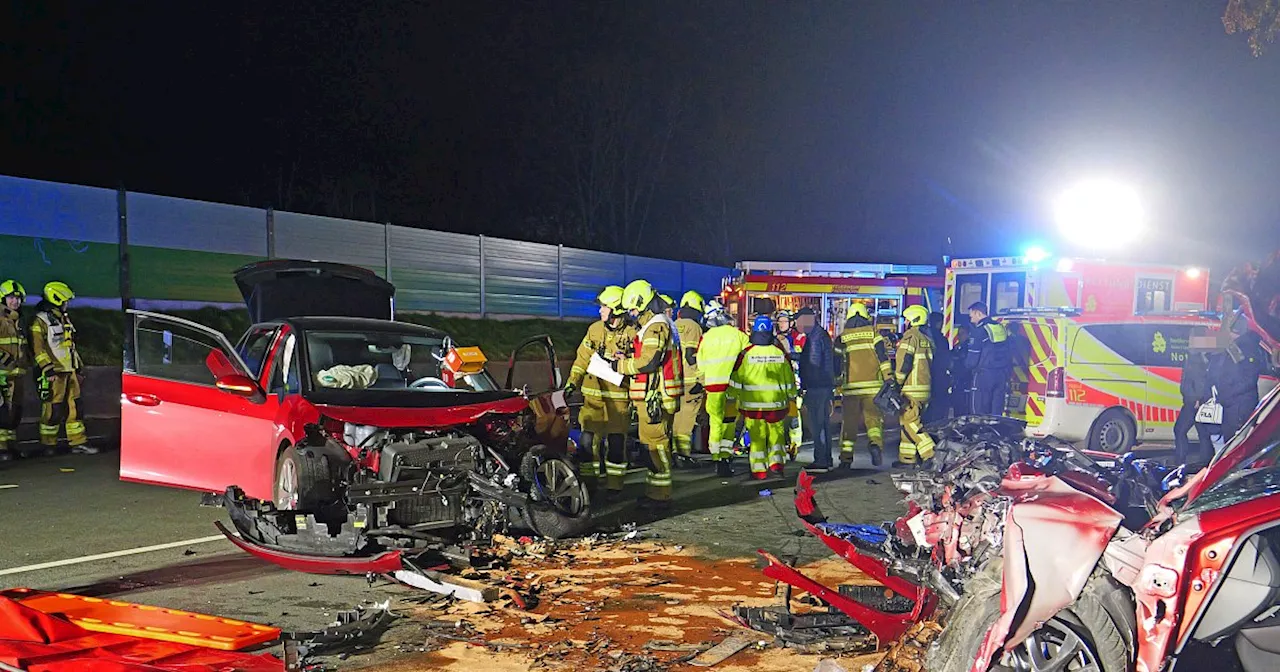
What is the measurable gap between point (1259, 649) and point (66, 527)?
7362 millimetres

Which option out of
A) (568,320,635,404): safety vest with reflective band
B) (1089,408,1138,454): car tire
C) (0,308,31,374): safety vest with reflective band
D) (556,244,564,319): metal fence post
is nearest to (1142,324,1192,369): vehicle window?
(1089,408,1138,454): car tire

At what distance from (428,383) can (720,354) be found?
346 centimetres

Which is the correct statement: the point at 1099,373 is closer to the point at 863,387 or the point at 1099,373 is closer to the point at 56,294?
the point at 863,387

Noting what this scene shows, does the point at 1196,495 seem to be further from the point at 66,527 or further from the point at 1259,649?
the point at 66,527

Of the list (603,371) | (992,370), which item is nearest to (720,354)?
(603,371)

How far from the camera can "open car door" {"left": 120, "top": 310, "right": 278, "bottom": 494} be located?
6176 mm

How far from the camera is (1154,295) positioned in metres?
13.9

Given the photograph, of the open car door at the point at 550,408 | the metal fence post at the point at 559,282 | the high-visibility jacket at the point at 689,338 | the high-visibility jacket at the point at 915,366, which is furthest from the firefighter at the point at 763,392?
the metal fence post at the point at 559,282

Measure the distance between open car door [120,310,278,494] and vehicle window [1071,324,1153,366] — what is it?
27.1 ft

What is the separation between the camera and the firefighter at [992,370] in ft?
34.2

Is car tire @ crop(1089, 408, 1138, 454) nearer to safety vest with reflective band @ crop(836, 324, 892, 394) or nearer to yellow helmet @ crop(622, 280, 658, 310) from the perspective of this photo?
safety vest with reflective band @ crop(836, 324, 892, 394)

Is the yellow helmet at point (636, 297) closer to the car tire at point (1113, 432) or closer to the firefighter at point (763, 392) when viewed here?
the firefighter at point (763, 392)

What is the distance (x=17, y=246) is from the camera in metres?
14.5

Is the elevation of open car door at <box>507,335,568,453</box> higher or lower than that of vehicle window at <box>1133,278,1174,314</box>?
lower
